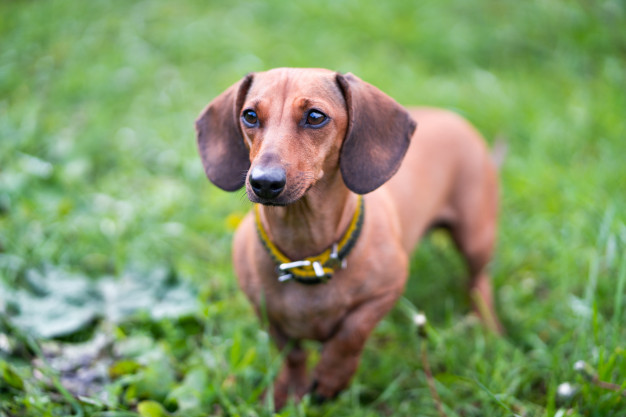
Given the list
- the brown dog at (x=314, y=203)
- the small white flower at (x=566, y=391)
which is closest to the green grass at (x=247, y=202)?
the small white flower at (x=566, y=391)

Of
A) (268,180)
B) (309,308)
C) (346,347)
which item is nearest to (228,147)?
(268,180)

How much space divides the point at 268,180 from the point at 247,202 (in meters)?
2.21

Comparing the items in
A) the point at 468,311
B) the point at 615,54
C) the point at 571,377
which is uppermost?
the point at 615,54

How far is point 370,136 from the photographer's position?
2.36 m

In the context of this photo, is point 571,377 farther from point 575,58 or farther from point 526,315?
point 575,58

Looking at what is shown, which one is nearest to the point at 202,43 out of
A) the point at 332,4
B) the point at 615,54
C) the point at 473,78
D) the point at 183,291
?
the point at 332,4

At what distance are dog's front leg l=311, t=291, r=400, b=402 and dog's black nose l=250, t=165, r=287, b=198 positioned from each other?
2.49 ft

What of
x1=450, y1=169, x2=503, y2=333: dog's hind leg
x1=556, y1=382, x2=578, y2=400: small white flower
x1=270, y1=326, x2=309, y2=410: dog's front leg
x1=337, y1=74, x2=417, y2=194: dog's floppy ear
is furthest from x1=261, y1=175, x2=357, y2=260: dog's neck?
x1=450, y1=169, x2=503, y2=333: dog's hind leg

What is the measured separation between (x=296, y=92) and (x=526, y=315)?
6.98 ft

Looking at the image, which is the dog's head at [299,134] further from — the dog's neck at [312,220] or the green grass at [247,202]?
the green grass at [247,202]

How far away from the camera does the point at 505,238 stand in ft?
13.5

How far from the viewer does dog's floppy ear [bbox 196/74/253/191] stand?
97.6 inches

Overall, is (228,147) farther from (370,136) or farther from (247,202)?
(247,202)

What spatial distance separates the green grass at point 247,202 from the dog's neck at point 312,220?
53 centimetres
